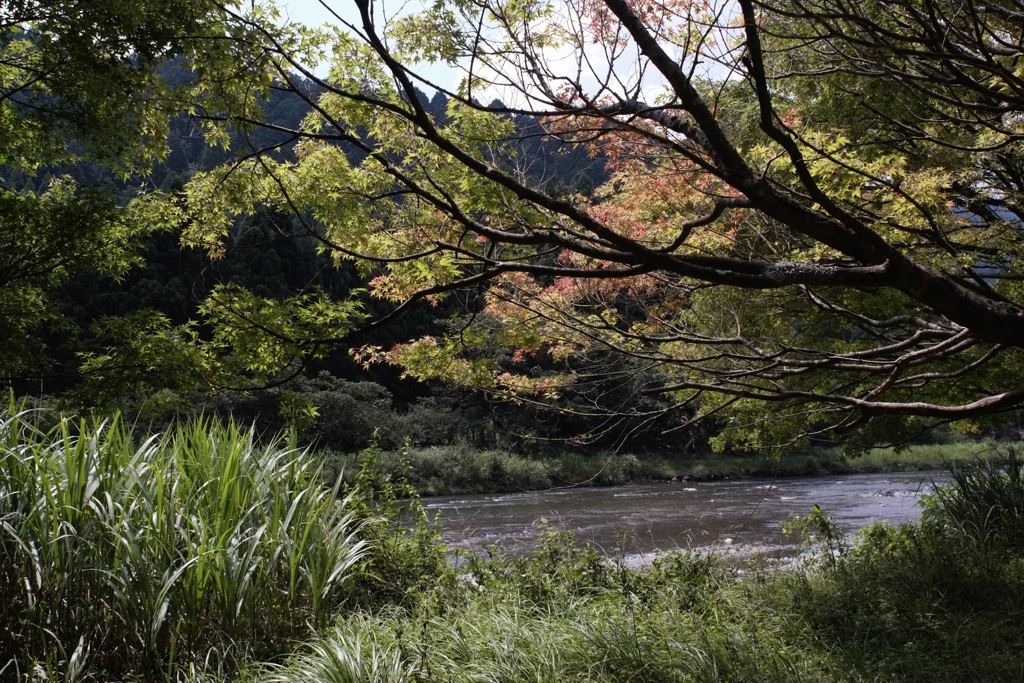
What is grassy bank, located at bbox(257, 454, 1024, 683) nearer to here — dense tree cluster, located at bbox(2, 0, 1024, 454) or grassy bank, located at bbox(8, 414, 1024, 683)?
grassy bank, located at bbox(8, 414, 1024, 683)

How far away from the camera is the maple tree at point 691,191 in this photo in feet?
9.62

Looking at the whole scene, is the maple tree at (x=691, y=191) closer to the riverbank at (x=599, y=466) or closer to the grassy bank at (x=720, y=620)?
the grassy bank at (x=720, y=620)

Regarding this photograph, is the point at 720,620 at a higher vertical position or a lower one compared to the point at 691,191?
lower

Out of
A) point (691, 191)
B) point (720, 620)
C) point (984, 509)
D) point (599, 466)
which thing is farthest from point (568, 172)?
point (599, 466)

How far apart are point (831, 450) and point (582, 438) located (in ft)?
80.2

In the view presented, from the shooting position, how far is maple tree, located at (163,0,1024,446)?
293 cm

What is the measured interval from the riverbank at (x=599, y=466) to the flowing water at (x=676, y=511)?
1.18 meters

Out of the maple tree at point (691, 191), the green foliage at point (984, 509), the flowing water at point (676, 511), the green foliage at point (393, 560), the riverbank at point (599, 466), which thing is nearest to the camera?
the maple tree at point (691, 191)

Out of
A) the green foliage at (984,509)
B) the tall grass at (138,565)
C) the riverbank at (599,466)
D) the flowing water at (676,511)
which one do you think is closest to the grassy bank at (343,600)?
the tall grass at (138,565)

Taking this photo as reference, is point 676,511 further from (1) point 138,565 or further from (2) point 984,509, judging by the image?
(1) point 138,565

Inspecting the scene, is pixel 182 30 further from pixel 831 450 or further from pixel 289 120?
pixel 289 120

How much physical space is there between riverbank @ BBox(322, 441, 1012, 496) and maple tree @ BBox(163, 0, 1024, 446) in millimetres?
13754

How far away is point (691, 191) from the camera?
522 cm

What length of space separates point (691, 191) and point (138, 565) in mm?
4233
